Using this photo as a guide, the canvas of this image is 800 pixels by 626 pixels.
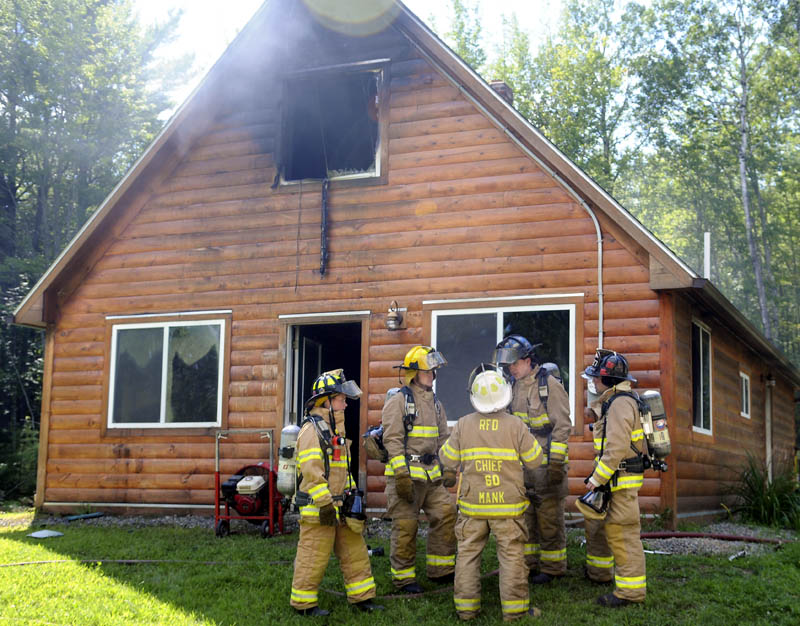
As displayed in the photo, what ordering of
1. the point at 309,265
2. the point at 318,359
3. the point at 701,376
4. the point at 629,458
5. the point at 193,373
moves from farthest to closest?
1. the point at 318,359
2. the point at 193,373
3. the point at 701,376
4. the point at 309,265
5. the point at 629,458

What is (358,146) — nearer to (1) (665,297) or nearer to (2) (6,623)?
(1) (665,297)

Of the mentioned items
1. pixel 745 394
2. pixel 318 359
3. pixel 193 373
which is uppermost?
pixel 318 359

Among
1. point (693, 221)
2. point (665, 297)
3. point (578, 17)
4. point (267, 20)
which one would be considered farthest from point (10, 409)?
point (693, 221)

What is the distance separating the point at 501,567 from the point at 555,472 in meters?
1.08

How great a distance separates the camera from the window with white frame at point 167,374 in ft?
38.8

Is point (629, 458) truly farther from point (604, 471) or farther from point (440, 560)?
point (440, 560)

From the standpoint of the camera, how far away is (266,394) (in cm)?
1148

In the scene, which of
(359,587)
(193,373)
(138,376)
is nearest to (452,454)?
(359,587)

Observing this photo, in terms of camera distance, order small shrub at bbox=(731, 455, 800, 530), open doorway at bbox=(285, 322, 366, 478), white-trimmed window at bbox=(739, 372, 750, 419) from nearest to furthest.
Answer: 1. small shrub at bbox=(731, 455, 800, 530)
2. open doorway at bbox=(285, 322, 366, 478)
3. white-trimmed window at bbox=(739, 372, 750, 419)

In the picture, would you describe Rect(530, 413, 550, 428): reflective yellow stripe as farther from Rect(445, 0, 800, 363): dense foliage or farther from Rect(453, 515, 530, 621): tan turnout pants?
Rect(445, 0, 800, 363): dense foliage

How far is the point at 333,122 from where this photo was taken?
12.2 metres

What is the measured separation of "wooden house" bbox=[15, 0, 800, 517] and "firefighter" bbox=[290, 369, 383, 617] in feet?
13.2

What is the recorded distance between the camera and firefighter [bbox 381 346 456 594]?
6988 mm

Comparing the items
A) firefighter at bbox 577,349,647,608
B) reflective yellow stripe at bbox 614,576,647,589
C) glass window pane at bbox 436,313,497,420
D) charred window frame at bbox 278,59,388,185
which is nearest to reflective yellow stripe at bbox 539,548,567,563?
firefighter at bbox 577,349,647,608
